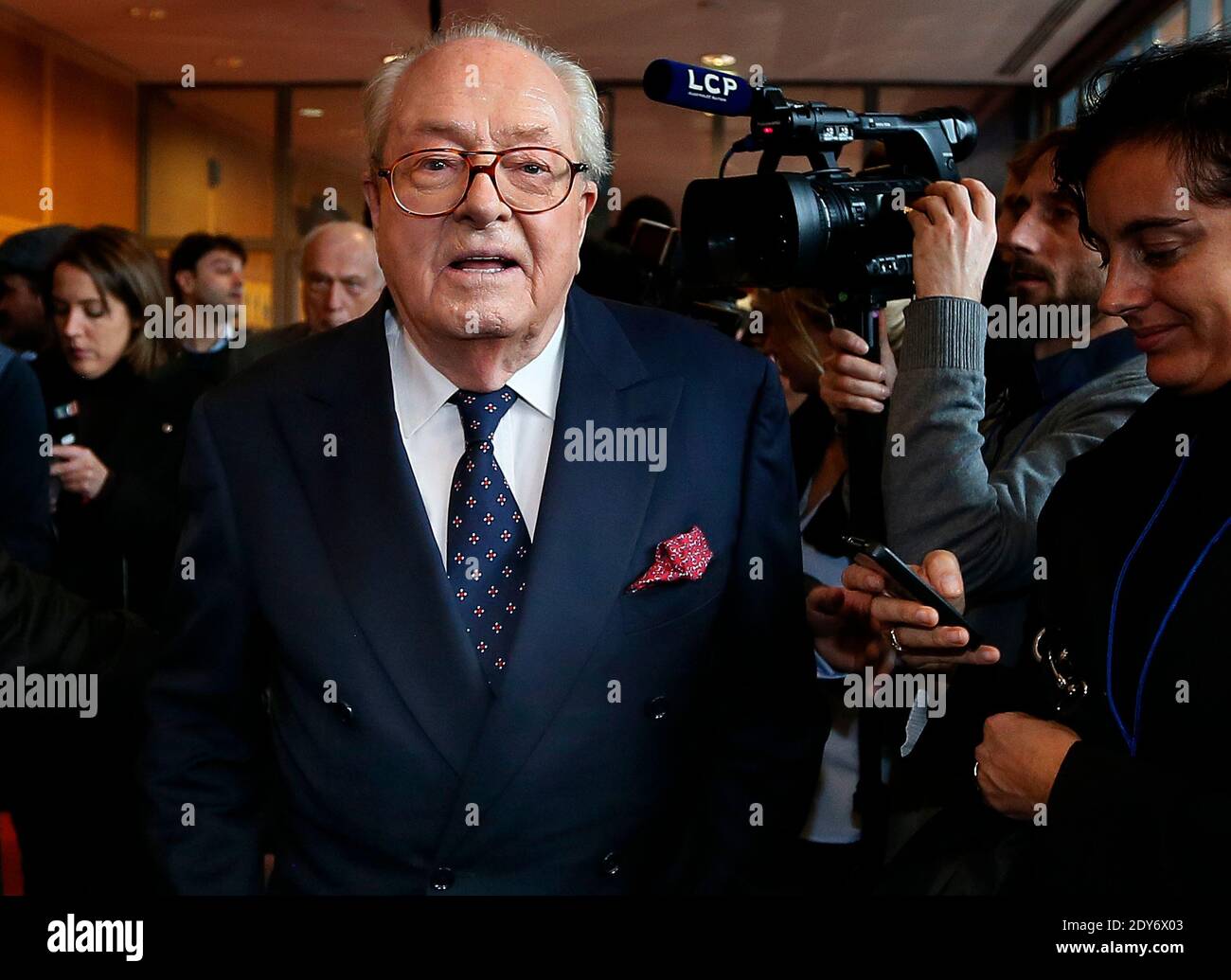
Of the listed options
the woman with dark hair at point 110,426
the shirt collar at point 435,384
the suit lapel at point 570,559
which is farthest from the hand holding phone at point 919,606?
the woman with dark hair at point 110,426

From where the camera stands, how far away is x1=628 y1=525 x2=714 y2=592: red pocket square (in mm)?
1168

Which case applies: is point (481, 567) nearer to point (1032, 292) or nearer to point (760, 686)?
point (760, 686)

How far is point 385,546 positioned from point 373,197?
1.18ft

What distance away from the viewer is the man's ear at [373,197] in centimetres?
119

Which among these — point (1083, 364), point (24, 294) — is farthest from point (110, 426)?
point (1083, 364)

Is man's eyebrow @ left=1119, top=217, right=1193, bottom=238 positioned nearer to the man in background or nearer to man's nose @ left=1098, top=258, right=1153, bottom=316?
man's nose @ left=1098, top=258, right=1153, bottom=316

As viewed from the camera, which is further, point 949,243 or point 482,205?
point 949,243

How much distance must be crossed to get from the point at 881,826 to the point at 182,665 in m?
0.77

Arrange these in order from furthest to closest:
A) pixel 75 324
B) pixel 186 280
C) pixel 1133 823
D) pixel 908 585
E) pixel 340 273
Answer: pixel 186 280 → pixel 340 273 → pixel 75 324 → pixel 908 585 → pixel 1133 823

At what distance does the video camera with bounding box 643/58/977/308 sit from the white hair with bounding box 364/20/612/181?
87 mm

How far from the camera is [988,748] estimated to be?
1.06m

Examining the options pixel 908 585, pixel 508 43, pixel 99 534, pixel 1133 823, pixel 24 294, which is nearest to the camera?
pixel 1133 823

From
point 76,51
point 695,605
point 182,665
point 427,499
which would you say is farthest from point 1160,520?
point 76,51

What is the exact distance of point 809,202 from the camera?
47.6 inches
